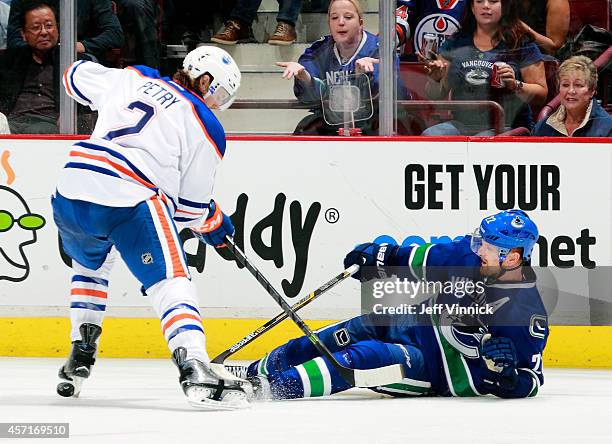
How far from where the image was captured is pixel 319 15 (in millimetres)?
5965

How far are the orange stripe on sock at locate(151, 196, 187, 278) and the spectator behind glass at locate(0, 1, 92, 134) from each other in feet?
6.39

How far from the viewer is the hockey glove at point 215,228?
15.4ft

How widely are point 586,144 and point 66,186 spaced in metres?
2.60

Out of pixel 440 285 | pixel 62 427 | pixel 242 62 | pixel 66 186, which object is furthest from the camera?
pixel 242 62

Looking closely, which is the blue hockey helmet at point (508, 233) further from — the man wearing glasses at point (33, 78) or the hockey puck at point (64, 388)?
the man wearing glasses at point (33, 78)

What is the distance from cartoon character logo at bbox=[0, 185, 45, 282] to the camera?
594 cm

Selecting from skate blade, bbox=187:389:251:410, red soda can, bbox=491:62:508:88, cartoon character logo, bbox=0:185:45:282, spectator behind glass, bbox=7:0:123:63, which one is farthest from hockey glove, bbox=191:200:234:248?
red soda can, bbox=491:62:508:88

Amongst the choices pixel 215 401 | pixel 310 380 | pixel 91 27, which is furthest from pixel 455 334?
pixel 91 27

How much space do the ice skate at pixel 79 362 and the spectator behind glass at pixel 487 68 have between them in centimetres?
203

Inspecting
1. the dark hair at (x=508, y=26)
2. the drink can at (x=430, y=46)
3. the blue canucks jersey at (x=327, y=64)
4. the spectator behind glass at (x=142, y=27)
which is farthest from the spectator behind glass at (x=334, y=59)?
the spectator behind glass at (x=142, y=27)

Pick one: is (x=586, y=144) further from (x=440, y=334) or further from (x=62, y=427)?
(x=62, y=427)

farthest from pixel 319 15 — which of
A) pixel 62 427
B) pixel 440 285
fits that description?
pixel 62 427

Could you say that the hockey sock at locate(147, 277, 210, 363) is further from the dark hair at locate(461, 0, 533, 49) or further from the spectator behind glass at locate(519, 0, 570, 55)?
the spectator behind glass at locate(519, 0, 570, 55)

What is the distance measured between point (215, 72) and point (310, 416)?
120 centimetres
